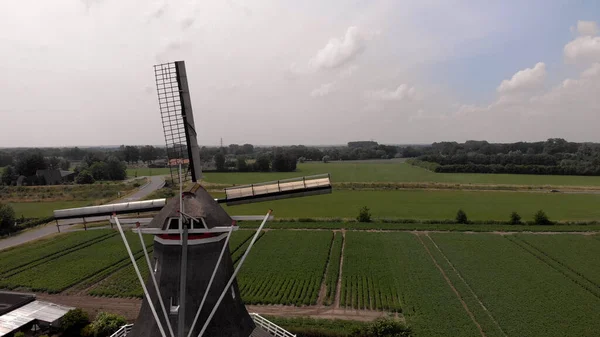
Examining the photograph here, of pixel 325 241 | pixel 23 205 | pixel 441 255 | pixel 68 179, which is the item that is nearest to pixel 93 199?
pixel 23 205

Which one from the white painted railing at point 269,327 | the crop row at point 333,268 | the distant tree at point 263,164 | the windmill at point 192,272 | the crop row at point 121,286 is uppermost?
the distant tree at point 263,164

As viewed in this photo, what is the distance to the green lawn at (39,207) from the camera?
5003 centimetres

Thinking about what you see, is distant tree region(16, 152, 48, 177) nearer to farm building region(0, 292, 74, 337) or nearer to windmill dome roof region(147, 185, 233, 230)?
farm building region(0, 292, 74, 337)

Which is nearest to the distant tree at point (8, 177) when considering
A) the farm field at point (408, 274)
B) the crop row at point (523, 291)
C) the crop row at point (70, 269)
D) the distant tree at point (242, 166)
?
the distant tree at point (242, 166)

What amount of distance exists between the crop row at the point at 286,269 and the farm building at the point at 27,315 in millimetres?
11367

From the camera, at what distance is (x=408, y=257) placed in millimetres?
30125

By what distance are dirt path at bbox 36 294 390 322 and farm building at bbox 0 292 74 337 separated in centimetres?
203

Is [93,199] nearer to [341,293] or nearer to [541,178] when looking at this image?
[341,293]

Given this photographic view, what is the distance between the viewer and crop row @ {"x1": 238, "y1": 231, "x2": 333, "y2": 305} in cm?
2300

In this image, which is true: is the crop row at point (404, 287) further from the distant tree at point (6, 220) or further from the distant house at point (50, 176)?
the distant house at point (50, 176)

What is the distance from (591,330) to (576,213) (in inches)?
1455

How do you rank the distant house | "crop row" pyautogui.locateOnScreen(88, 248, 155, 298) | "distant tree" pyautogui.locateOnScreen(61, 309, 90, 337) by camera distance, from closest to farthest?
"distant tree" pyautogui.locateOnScreen(61, 309, 90, 337), "crop row" pyautogui.locateOnScreen(88, 248, 155, 298), the distant house

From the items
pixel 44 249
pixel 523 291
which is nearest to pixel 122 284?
pixel 44 249

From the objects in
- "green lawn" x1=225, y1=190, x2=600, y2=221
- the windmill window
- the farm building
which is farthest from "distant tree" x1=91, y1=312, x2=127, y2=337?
"green lawn" x1=225, y1=190, x2=600, y2=221
